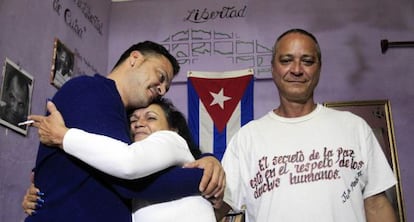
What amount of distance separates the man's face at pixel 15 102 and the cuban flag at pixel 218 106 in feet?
3.34

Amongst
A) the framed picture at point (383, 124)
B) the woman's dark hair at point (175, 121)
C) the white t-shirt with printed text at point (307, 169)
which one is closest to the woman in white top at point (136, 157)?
the woman's dark hair at point (175, 121)

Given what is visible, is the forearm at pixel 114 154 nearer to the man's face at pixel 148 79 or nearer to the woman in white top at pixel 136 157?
the woman in white top at pixel 136 157

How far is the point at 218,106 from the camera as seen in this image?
2.72m

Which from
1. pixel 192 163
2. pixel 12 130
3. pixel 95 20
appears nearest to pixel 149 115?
pixel 192 163

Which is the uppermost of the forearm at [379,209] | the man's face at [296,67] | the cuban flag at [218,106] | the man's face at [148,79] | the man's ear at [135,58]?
the cuban flag at [218,106]

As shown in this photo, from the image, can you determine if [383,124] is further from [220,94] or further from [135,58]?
[135,58]

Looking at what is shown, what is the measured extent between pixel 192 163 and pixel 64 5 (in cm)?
159

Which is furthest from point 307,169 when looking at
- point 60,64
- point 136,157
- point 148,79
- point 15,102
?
point 60,64

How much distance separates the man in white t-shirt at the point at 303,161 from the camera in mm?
1337

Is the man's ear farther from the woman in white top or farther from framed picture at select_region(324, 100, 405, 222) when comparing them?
framed picture at select_region(324, 100, 405, 222)

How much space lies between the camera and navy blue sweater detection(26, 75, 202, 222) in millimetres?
900

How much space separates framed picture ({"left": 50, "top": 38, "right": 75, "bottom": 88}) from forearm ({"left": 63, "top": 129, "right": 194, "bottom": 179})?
1.34 meters

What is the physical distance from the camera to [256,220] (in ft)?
4.56

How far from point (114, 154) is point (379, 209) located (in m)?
0.85
